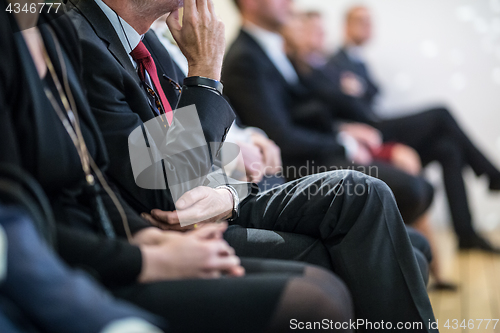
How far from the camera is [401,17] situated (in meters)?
3.46

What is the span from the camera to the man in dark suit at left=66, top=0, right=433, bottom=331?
0.91 m

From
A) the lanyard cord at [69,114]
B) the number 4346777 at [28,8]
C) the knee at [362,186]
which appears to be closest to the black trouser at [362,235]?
the knee at [362,186]

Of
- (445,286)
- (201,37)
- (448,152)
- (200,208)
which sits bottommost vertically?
(445,286)

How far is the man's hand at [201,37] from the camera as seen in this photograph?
1.01m

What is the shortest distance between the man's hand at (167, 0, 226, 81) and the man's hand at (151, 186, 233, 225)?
0.84 ft

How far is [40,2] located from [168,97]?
1.38 feet

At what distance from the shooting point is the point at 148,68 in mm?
1098

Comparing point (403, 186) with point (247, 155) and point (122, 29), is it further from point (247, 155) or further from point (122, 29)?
point (122, 29)

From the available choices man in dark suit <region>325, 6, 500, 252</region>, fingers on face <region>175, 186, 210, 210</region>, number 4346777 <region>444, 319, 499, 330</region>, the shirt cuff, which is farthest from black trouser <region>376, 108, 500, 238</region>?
fingers on face <region>175, 186, 210, 210</region>

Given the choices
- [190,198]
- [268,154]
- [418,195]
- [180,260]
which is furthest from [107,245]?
[418,195]

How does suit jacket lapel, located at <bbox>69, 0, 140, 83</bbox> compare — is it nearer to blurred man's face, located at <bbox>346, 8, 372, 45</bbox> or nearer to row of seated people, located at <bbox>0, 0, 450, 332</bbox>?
row of seated people, located at <bbox>0, 0, 450, 332</bbox>

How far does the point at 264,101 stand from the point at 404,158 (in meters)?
0.93

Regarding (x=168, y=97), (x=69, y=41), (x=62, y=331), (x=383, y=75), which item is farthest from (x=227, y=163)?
(x=383, y=75)

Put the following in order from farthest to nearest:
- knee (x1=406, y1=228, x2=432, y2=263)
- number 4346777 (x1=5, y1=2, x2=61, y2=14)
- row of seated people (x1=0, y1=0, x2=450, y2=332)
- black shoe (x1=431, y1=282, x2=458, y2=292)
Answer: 1. black shoe (x1=431, y1=282, x2=458, y2=292)
2. knee (x1=406, y1=228, x2=432, y2=263)
3. number 4346777 (x1=5, y1=2, x2=61, y2=14)
4. row of seated people (x1=0, y1=0, x2=450, y2=332)
